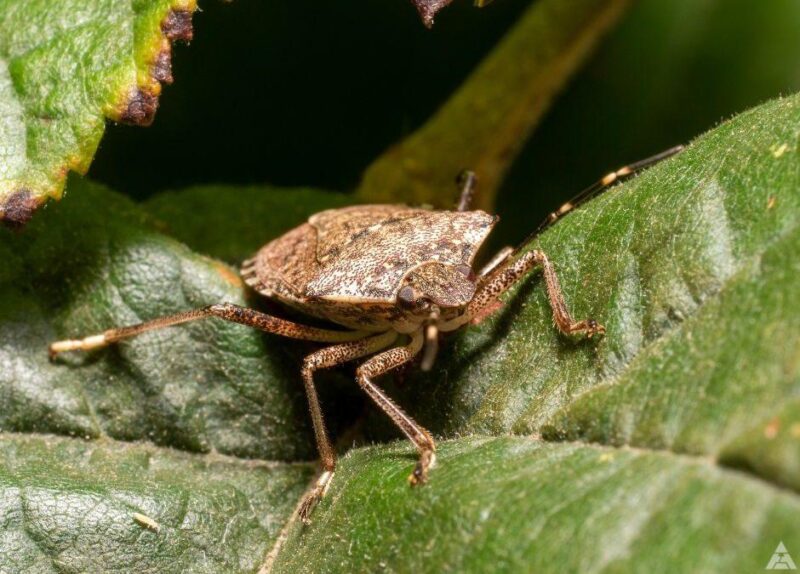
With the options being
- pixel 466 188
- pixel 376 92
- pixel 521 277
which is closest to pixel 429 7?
pixel 521 277

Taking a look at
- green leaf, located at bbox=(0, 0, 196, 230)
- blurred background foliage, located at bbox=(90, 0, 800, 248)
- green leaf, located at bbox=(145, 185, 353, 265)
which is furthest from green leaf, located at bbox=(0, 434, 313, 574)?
blurred background foliage, located at bbox=(90, 0, 800, 248)

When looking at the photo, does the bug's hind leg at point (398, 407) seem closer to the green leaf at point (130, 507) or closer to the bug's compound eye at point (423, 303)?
the bug's compound eye at point (423, 303)

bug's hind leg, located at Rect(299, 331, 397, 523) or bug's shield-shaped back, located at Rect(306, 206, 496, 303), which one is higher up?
Result: bug's shield-shaped back, located at Rect(306, 206, 496, 303)

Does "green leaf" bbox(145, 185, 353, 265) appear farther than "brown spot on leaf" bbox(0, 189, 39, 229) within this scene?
Yes

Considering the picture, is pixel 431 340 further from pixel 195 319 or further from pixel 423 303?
pixel 195 319

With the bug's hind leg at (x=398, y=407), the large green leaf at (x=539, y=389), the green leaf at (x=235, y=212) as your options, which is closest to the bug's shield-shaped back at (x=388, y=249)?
the bug's hind leg at (x=398, y=407)

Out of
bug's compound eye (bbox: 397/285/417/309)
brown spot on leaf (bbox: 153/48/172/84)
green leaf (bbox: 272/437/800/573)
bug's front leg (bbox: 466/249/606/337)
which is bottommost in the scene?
green leaf (bbox: 272/437/800/573)

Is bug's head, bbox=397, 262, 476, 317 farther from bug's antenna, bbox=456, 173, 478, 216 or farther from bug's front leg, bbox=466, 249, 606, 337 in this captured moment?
bug's antenna, bbox=456, 173, 478, 216
